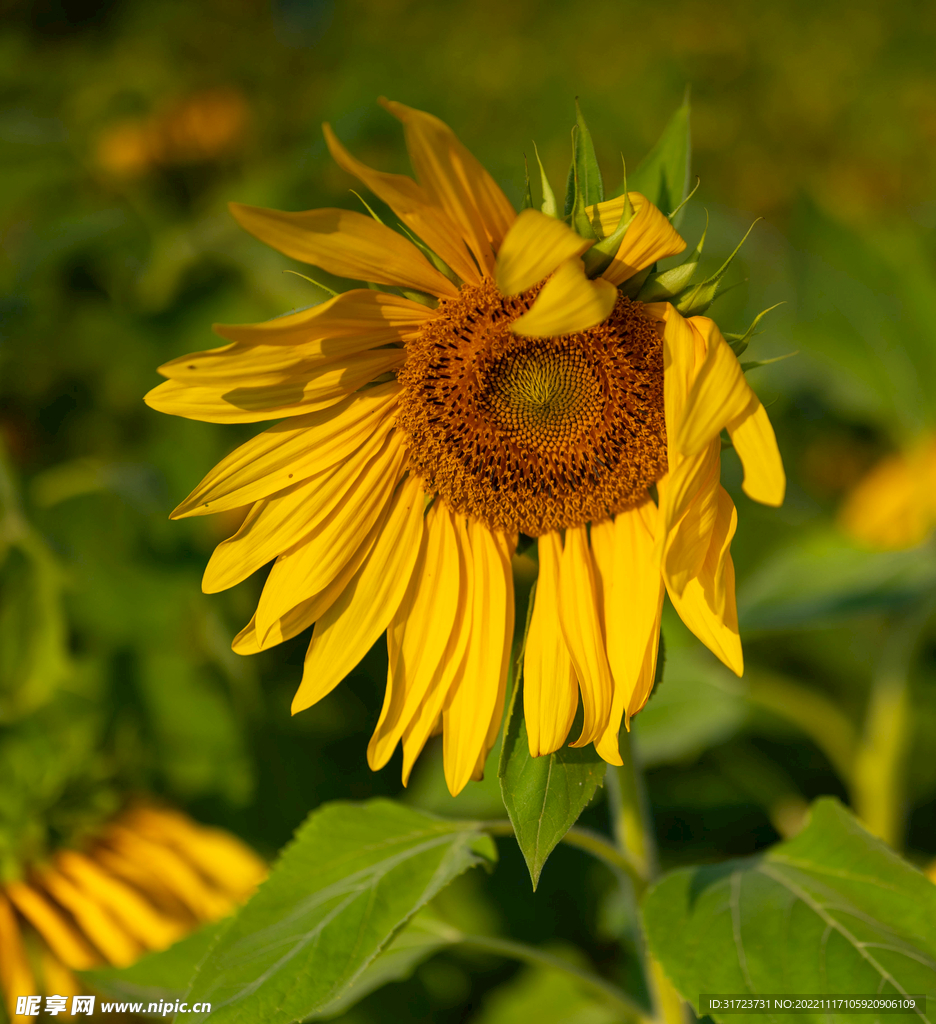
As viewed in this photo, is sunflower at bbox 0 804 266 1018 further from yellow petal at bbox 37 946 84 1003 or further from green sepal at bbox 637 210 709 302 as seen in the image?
green sepal at bbox 637 210 709 302

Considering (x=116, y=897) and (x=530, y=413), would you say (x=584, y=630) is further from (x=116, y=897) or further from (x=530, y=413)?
(x=116, y=897)

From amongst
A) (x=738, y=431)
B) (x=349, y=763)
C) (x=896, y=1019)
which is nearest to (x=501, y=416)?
(x=738, y=431)

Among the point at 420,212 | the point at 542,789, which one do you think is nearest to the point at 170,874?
the point at 542,789

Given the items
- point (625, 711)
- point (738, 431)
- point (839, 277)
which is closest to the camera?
point (738, 431)

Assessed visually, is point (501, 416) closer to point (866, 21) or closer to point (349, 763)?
point (349, 763)

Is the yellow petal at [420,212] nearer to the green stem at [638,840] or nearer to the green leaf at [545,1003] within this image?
the green stem at [638,840]

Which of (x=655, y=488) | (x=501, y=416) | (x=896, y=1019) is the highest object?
(x=501, y=416)

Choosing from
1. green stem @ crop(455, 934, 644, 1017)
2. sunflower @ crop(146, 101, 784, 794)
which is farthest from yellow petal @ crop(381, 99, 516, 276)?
green stem @ crop(455, 934, 644, 1017)
